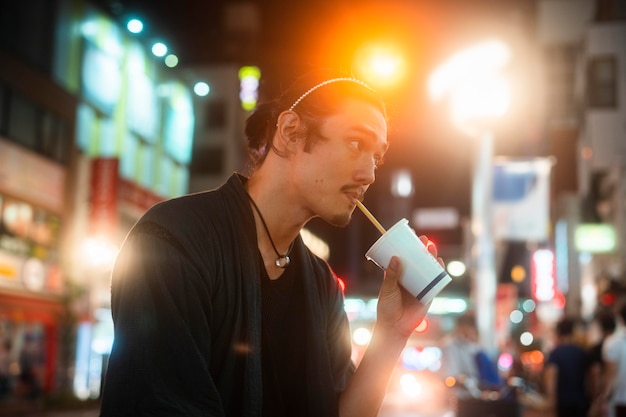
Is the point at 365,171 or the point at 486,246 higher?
the point at 486,246

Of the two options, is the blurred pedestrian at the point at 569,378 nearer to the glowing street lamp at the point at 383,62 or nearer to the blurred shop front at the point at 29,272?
the glowing street lamp at the point at 383,62

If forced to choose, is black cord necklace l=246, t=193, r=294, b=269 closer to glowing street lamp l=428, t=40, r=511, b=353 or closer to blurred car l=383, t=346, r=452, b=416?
glowing street lamp l=428, t=40, r=511, b=353

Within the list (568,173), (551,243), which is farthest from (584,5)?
(551,243)

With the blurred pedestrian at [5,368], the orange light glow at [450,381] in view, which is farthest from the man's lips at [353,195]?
the blurred pedestrian at [5,368]

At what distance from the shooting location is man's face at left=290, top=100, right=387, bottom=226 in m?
2.31

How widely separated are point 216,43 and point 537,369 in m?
41.1

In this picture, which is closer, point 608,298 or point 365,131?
point 365,131

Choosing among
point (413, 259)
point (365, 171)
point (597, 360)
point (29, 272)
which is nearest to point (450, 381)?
point (597, 360)

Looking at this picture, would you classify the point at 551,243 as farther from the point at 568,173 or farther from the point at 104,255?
the point at 104,255

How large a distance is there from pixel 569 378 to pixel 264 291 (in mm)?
9410

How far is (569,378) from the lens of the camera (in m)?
10.9

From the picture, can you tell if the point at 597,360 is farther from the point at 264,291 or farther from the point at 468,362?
the point at 264,291

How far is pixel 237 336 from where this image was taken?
209 cm

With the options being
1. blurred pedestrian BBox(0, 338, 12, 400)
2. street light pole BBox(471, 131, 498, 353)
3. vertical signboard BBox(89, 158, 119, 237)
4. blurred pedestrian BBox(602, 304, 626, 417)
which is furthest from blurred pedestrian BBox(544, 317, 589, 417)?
vertical signboard BBox(89, 158, 119, 237)
